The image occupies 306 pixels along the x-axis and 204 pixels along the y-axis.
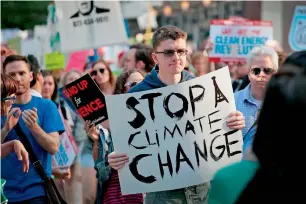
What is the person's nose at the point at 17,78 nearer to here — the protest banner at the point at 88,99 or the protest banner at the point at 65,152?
the protest banner at the point at 88,99

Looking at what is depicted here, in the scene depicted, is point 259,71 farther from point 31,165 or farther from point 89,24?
point 89,24

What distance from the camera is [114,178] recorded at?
6.03 m

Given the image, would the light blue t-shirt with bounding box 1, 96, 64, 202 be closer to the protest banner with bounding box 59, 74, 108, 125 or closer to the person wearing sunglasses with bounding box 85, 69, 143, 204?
the protest banner with bounding box 59, 74, 108, 125

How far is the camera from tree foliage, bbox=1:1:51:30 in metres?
36.3

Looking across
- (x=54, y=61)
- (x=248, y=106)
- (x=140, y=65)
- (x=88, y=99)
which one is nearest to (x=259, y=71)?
(x=248, y=106)

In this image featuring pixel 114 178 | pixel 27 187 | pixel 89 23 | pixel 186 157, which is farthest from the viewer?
pixel 89 23

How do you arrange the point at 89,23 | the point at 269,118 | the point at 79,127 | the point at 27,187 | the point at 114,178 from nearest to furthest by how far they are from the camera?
the point at 269,118, the point at 114,178, the point at 27,187, the point at 79,127, the point at 89,23

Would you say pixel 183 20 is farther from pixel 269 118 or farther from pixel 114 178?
pixel 269 118

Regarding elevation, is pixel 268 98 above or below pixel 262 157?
above

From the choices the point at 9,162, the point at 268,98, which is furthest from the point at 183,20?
the point at 268,98

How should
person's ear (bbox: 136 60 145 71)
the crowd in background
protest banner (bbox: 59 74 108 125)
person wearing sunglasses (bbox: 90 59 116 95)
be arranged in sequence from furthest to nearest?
person wearing sunglasses (bbox: 90 59 116 95)
person's ear (bbox: 136 60 145 71)
protest banner (bbox: 59 74 108 125)
the crowd in background

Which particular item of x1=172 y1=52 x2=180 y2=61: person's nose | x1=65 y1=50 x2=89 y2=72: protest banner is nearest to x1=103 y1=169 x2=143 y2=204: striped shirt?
x1=172 y1=52 x2=180 y2=61: person's nose

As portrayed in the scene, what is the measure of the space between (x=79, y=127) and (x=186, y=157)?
5041 mm

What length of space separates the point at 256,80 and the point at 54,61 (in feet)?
24.3
